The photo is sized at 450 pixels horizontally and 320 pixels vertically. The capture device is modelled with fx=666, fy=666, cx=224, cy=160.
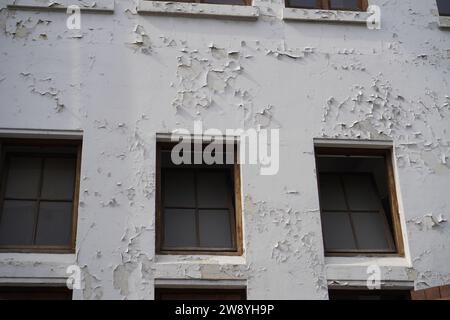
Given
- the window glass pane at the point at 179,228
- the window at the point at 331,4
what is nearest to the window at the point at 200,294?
the window glass pane at the point at 179,228

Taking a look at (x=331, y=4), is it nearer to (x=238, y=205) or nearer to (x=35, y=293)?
(x=238, y=205)

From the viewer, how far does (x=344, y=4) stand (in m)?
6.95

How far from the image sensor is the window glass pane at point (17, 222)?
5.67m

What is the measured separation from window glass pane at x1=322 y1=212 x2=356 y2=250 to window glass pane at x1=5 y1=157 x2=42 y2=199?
2.62 meters

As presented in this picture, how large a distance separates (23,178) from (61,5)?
5.65 ft

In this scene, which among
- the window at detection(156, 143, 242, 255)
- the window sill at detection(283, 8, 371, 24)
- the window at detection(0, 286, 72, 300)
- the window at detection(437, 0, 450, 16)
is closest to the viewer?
the window at detection(0, 286, 72, 300)

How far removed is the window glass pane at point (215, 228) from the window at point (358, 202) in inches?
34.8

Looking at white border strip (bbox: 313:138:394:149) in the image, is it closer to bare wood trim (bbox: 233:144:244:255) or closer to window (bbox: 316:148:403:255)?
window (bbox: 316:148:403:255)

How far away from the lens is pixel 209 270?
550 centimetres

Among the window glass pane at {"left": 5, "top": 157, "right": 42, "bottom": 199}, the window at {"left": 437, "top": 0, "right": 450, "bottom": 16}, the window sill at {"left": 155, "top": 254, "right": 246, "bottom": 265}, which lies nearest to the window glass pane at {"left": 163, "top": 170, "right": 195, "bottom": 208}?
the window sill at {"left": 155, "top": 254, "right": 246, "bottom": 265}

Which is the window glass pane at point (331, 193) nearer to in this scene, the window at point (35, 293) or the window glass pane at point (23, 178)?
the window at point (35, 293)

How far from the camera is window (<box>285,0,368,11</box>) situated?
270 inches
